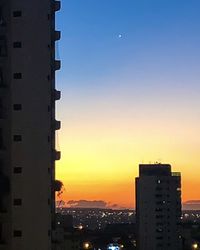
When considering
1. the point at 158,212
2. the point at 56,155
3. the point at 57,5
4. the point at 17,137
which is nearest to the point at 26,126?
the point at 17,137

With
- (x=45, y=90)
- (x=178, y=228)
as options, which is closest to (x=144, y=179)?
(x=178, y=228)

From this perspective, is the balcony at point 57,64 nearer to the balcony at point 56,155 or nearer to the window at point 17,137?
the balcony at point 56,155

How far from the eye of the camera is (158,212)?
405 ft

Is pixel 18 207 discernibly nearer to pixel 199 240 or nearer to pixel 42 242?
pixel 42 242

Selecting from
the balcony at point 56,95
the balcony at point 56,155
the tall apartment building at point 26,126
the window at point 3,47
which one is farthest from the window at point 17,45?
the balcony at point 56,155

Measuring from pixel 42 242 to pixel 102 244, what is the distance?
95261 mm

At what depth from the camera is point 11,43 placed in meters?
37.2

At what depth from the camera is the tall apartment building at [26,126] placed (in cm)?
3603

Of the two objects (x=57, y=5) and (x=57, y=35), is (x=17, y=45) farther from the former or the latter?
(x=57, y=5)

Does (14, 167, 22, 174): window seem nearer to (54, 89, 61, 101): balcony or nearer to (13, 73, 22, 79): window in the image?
(13, 73, 22, 79): window

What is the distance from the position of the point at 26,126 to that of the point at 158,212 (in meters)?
89.5

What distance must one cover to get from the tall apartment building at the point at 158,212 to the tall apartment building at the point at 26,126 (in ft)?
276

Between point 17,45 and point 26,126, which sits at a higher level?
point 17,45

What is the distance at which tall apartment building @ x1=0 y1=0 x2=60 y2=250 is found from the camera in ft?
118
